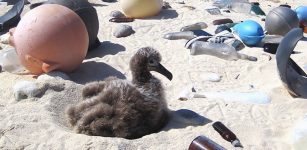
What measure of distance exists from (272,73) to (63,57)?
2814 mm

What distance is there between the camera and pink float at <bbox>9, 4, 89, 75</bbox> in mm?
6133

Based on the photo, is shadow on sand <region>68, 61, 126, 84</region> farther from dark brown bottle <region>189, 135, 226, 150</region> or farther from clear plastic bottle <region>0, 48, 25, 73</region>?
dark brown bottle <region>189, 135, 226, 150</region>

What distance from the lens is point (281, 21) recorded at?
825cm

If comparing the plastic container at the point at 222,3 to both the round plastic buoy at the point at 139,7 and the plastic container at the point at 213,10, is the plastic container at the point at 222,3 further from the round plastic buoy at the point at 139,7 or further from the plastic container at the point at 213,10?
the round plastic buoy at the point at 139,7

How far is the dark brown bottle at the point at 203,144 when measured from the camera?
14.8 feet

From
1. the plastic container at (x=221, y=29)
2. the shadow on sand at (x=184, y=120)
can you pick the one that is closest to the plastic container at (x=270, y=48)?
the plastic container at (x=221, y=29)

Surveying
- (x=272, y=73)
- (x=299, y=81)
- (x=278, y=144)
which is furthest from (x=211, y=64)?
(x=278, y=144)

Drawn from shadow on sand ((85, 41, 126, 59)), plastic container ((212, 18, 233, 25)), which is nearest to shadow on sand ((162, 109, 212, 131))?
shadow on sand ((85, 41, 126, 59))

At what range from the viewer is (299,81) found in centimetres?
635

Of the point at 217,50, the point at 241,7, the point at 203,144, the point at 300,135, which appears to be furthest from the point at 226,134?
the point at 241,7

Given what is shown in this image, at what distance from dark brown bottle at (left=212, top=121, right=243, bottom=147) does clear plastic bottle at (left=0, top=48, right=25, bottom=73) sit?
9.89ft

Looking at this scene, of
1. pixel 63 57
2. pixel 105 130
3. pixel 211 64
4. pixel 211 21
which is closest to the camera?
pixel 105 130

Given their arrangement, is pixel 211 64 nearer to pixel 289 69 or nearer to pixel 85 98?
pixel 289 69

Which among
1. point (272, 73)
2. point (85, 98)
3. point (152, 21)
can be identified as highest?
point (85, 98)
